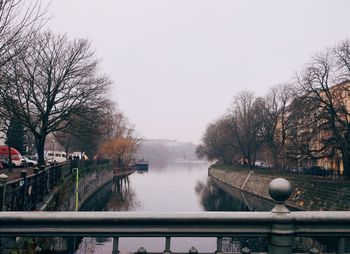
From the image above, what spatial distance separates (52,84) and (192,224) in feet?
87.1

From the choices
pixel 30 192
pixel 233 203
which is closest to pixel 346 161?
pixel 233 203

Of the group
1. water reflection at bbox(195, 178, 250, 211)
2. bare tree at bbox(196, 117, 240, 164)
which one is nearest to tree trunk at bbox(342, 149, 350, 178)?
water reflection at bbox(195, 178, 250, 211)

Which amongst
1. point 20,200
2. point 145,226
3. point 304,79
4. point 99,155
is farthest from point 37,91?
point 99,155

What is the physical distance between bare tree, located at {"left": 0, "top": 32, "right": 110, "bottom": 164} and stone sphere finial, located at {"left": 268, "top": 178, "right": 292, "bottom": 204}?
987 inches

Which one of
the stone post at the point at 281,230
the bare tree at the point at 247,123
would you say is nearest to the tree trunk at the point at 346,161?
the bare tree at the point at 247,123

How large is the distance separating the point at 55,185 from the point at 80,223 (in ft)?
54.7

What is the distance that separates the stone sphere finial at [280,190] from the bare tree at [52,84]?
25059 mm

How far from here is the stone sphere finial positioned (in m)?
3.19

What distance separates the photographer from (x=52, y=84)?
27.4 meters

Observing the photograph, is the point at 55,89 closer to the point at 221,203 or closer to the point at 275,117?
the point at 221,203

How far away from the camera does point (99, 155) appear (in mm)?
64562

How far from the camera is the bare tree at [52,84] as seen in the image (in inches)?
1017

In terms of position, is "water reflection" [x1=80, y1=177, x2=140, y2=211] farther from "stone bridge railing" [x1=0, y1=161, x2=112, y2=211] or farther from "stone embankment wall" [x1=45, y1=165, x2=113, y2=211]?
"stone bridge railing" [x1=0, y1=161, x2=112, y2=211]

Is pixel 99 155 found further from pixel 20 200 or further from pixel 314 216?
pixel 314 216
